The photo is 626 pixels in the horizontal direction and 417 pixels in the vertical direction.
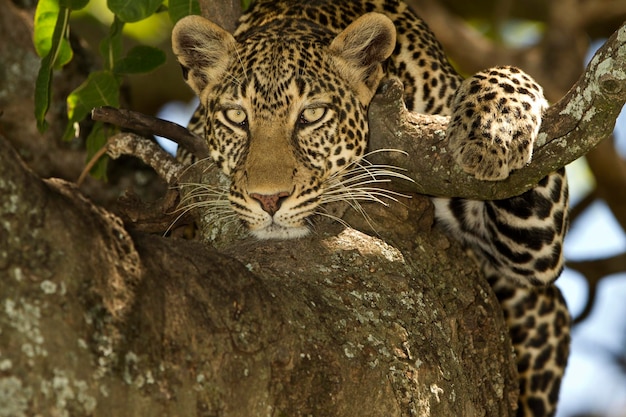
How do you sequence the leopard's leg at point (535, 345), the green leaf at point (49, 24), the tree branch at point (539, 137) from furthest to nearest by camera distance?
the leopard's leg at point (535, 345) → the green leaf at point (49, 24) → the tree branch at point (539, 137)

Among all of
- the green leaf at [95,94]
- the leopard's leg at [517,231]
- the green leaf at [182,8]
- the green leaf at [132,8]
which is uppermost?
the green leaf at [132,8]

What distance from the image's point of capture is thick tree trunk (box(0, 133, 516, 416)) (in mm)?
3059

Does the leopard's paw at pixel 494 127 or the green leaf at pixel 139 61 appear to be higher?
the leopard's paw at pixel 494 127

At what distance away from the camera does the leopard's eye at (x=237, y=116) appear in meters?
5.78

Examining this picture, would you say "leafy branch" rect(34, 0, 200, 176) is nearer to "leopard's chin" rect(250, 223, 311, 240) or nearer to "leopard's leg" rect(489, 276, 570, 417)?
"leopard's chin" rect(250, 223, 311, 240)

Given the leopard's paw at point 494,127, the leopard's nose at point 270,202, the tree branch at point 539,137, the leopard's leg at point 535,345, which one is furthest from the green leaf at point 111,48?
the leopard's leg at point 535,345

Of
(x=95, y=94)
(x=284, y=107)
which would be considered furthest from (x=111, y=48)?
(x=284, y=107)

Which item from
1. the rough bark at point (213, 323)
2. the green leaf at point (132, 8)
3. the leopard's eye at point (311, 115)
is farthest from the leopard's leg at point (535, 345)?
the green leaf at point (132, 8)

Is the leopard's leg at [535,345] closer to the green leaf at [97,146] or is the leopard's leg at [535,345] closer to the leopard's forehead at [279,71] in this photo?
the leopard's forehead at [279,71]

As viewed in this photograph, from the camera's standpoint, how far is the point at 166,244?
3.69m

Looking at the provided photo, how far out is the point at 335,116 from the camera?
226 inches

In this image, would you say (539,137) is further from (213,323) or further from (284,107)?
(213,323)

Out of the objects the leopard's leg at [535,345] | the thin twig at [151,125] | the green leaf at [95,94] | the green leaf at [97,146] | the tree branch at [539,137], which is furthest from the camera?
the leopard's leg at [535,345]

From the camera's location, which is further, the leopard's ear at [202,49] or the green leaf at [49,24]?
the leopard's ear at [202,49]
